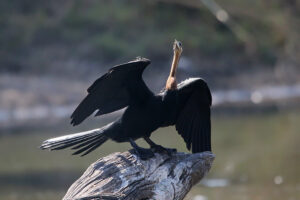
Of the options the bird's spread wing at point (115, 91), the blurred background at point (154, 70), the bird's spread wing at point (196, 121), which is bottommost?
the bird's spread wing at point (196, 121)

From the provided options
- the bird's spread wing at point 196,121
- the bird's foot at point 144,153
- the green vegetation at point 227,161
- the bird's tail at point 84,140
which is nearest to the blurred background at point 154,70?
the green vegetation at point 227,161

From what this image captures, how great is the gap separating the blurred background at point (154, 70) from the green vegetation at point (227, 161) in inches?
0.9

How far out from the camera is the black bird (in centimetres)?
566

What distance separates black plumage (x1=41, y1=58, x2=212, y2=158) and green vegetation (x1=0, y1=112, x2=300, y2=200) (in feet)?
12.4

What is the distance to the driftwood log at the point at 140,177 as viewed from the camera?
5.02 meters

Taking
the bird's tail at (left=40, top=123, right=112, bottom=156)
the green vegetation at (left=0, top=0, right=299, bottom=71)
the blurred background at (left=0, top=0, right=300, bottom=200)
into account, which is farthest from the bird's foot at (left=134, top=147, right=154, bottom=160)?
the green vegetation at (left=0, top=0, right=299, bottom=71)

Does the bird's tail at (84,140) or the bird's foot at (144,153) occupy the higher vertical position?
the bird's tail at (84,140)

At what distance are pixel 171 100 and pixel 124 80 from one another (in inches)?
15.1

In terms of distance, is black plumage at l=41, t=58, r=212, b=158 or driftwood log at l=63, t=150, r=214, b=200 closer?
driftwood log at l=63, t=150, r=214, b=200

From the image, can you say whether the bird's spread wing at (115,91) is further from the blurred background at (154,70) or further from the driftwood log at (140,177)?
the blurred background at (154,70)

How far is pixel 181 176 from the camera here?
5.45m

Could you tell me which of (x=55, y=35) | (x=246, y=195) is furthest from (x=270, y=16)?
(x=246, y=195)

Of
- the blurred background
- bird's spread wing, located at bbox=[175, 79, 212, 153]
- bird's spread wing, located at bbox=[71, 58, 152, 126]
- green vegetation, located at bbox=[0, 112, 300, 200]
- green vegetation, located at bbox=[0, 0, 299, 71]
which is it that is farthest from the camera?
green vegetation, located at bbox=[0, 0, 299, 71]

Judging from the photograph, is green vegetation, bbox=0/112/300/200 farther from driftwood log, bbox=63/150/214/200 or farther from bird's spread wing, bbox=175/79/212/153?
driftwood log, bbox=63/150/214/200
